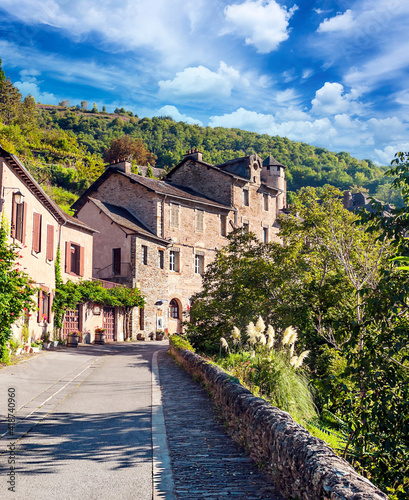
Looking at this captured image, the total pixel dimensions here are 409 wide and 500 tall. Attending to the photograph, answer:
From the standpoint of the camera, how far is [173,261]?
36.5m

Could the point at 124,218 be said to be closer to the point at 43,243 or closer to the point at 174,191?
the point at 174,191

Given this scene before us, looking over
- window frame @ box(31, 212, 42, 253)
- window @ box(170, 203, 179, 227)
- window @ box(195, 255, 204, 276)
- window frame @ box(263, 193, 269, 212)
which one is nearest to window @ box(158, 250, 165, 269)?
window @ box(170, 203, 179, 227)

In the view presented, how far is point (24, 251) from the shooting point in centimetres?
1914

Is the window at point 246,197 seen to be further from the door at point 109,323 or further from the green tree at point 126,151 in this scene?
the green tree at point 126,151

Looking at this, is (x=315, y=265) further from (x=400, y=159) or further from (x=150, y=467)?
(x=150, y=467)

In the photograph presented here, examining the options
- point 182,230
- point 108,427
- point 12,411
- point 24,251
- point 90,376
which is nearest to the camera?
point 108,427

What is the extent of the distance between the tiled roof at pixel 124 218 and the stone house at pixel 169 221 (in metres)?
0.07

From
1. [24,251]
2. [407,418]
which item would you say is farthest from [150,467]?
[24,251]

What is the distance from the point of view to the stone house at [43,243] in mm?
17500

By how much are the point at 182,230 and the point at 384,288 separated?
31.5 meters

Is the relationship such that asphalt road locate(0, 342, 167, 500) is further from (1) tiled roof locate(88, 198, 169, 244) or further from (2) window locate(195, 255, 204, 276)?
(2) window locate(195, 255, 204, 276)

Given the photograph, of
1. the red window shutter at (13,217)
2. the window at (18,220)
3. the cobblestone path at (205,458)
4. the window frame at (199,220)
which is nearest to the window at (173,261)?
the window frame at (199,220)

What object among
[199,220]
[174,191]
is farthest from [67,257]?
[199,220]

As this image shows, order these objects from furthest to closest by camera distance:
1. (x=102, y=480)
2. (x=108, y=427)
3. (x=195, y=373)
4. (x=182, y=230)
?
(x=182, y=230), (x=195, y=373), (x=108, y=427), (x=102, y=480)
